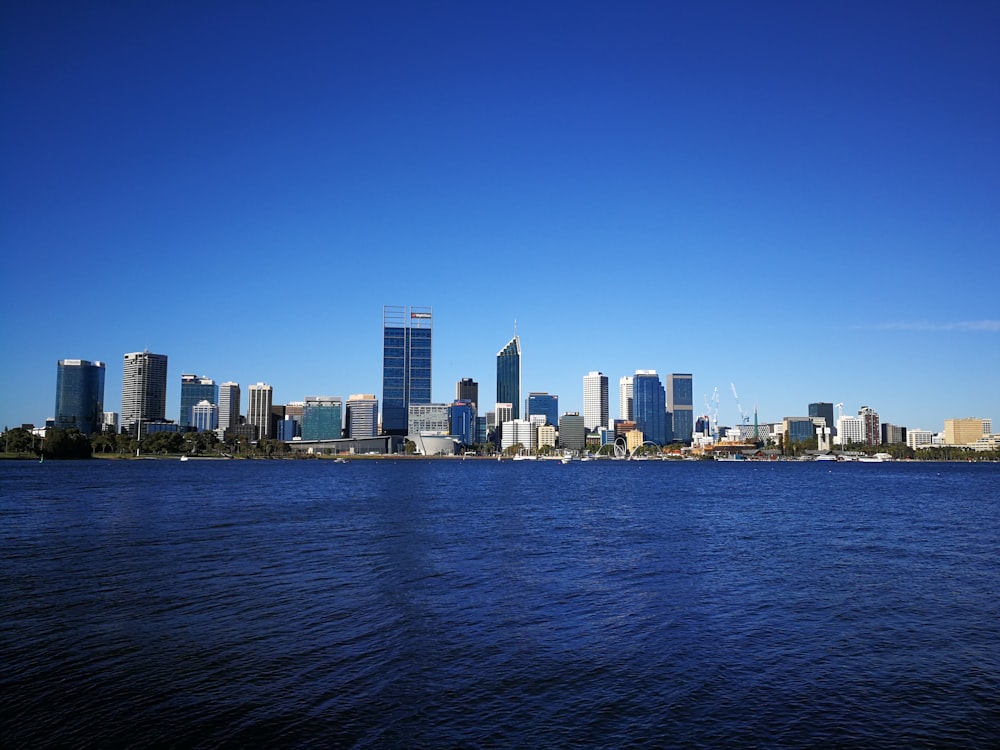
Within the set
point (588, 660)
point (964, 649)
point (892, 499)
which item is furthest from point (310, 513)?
point (892, 499)

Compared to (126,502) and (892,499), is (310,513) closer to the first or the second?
(126,502)

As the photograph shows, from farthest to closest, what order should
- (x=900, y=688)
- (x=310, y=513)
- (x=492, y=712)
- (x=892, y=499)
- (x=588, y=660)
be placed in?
(x=892, y=499) → (x=310, y=513) → (x=588, y=660) → (x=900, y=688) → (x=492, y=712)

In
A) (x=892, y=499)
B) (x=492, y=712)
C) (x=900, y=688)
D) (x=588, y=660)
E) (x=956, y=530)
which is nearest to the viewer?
(x=492, y=712)

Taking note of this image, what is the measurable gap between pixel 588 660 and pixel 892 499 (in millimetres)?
85020

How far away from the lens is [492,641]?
21484 millimetres

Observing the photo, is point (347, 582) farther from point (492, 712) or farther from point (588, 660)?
point (492, 712)

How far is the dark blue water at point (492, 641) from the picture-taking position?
15406 millimetres

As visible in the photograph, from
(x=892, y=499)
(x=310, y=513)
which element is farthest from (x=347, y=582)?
(x=892, y=499)

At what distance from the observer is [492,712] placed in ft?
52.6

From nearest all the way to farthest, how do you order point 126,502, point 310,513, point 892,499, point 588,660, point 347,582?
point 588,660 < point 347,582 < point 310,513 < point 126,502 < point 892,499

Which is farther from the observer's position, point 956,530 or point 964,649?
point 956,530

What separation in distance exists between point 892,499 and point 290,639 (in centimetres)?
8859

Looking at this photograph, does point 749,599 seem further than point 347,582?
No

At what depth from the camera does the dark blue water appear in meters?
15.4
